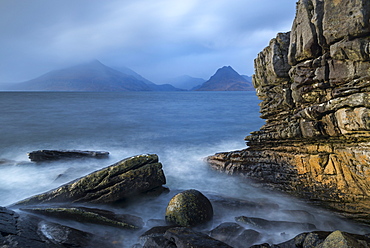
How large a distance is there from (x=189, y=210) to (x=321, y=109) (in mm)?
7198

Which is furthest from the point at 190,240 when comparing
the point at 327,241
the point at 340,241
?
the point at 340,241

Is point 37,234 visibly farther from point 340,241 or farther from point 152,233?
point 340,241

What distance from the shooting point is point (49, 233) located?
305 inches

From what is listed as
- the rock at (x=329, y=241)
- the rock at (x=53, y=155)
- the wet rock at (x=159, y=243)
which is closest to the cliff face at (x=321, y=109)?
the rock at (x=329, y=241)

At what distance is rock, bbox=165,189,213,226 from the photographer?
31.0 feet

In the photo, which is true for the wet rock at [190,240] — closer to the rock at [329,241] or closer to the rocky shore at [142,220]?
the rocky shore at [142,220]

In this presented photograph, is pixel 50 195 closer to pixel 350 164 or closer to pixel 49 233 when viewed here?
pixel 49 233

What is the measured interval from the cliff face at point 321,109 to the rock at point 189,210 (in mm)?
5301

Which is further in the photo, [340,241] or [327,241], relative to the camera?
[327,241]

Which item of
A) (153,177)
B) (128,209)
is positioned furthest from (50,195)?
(153,177)

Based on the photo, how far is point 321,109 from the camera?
1109cm

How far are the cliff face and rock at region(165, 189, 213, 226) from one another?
17.4 ft

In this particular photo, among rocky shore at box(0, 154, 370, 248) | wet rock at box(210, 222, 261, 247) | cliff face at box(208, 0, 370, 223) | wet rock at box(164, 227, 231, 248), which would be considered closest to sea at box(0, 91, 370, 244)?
rocky shore at box(0, 154, 370, 248)

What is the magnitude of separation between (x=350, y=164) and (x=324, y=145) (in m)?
1.36
